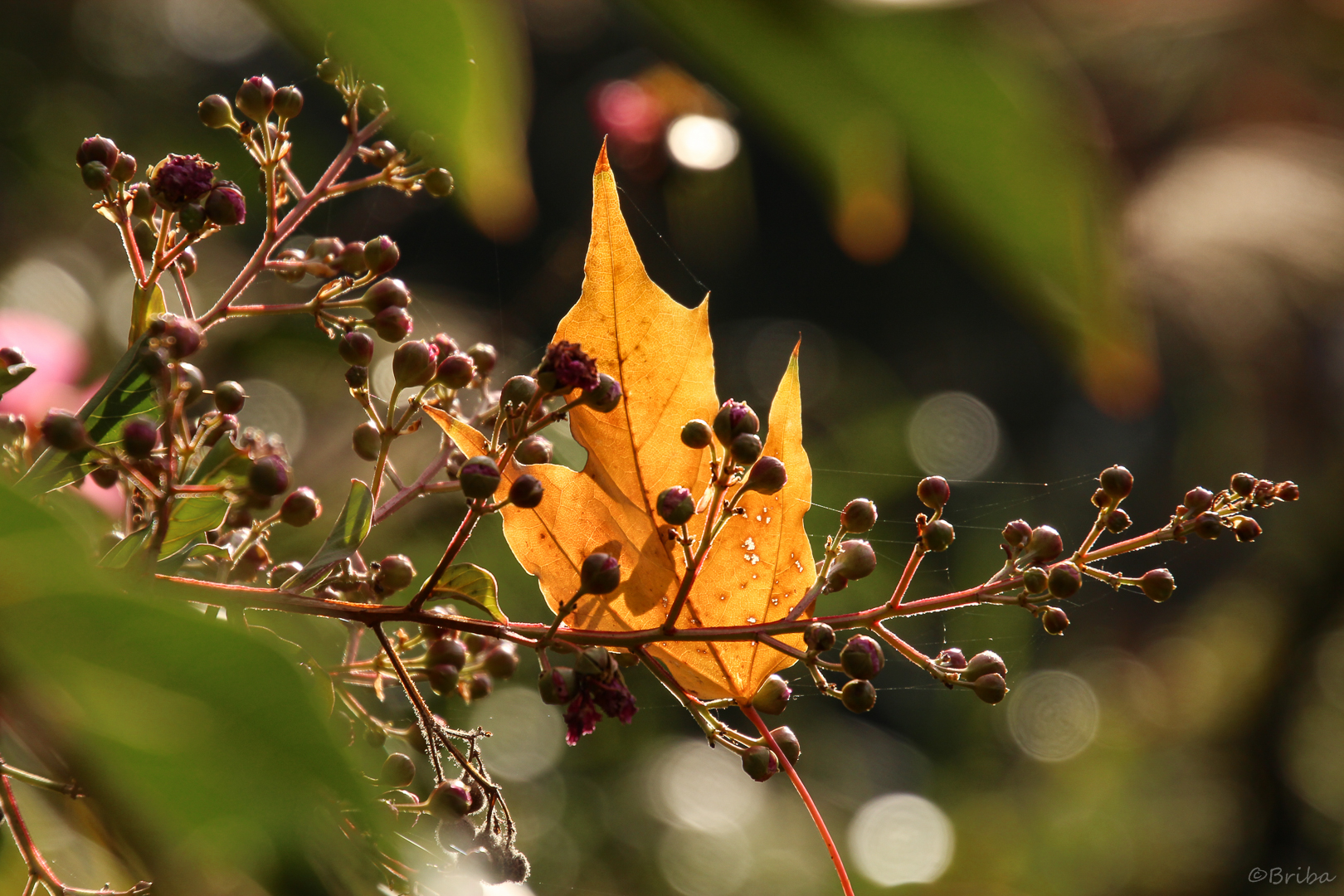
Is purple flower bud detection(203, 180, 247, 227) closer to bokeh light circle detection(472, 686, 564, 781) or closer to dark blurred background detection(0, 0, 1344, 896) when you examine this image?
dark blurred background detection(0, 0, 1344, 896)

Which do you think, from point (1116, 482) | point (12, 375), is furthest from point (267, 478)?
point (1116, 482)

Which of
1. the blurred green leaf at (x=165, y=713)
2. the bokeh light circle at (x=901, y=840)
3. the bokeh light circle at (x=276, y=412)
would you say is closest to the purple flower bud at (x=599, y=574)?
the blurred green leaf at (x=165, y=713)

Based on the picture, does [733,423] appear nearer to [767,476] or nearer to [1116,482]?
[767,476]

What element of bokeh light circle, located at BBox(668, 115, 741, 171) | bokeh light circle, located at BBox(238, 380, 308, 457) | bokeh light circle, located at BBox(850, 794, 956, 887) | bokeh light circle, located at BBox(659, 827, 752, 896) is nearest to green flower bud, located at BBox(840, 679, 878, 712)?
bokeh light circle, located at BBox(238, 380, 308, 457)

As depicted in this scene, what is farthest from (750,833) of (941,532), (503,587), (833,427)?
(941,532)

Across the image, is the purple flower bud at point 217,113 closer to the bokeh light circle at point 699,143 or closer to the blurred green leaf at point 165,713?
the blurred green leaf at point 165,713
